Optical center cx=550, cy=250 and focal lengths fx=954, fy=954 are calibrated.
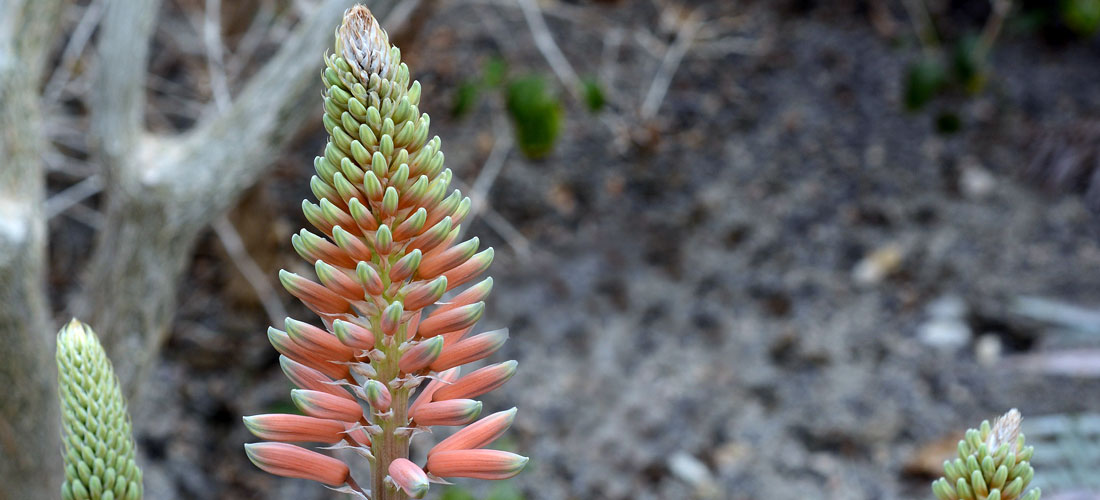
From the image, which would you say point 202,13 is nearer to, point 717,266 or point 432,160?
point 717,266

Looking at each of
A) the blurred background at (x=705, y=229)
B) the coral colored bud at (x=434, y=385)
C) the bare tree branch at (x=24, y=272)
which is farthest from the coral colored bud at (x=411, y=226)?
the blurred background at (x=705, y=229)

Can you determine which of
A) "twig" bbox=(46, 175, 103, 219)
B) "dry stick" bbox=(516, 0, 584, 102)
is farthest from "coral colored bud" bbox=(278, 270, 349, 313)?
"twig" bbox=(46, 175, 103, 219)

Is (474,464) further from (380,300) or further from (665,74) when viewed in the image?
(665,74)

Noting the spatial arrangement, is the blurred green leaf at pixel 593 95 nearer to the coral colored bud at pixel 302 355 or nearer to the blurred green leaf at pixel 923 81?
the blurred green leaf at pixel 923 81

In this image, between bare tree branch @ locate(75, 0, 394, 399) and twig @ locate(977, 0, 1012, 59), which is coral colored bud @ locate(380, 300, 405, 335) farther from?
twig @ locate(977, 0, 1012, 59)

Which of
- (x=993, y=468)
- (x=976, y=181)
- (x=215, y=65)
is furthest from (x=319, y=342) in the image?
(x=976, y=181)

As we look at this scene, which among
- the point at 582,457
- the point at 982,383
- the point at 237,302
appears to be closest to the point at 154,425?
the point at 237,302
